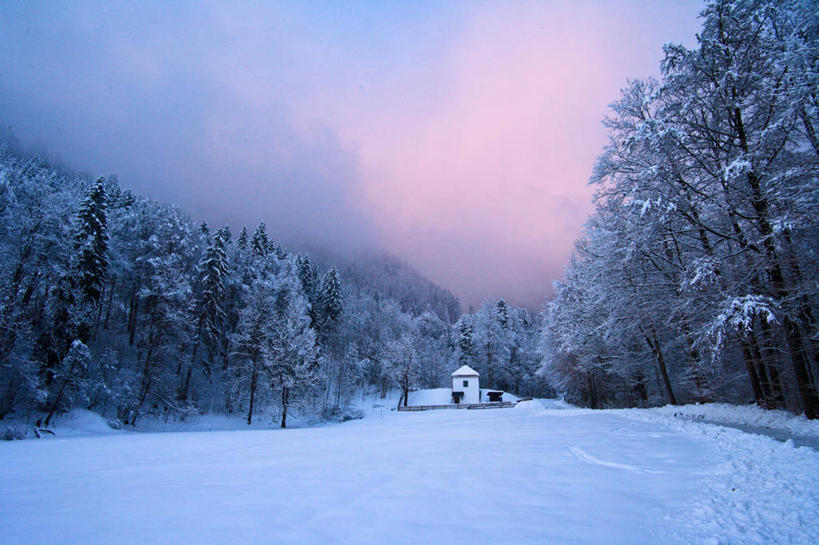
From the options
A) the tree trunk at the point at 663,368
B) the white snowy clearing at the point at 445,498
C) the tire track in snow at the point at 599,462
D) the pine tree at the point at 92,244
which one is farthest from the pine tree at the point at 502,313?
the white snowy clearing at the point at 445,498

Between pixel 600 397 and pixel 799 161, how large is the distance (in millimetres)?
33330

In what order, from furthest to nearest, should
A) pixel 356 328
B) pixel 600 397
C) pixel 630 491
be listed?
pixel 356 328, pixel 600 397, pixel 630 491

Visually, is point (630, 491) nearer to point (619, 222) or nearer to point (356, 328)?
point (619, 222)

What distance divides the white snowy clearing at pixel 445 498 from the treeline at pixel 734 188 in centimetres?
465

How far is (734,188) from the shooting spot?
35.2 feet

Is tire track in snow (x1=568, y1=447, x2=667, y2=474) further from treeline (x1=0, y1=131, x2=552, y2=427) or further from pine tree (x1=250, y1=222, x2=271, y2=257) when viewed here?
pine tree (x1=250, y1=222, x2=271, y2=257)

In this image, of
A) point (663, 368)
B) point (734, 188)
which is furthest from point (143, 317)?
point (734, 188)

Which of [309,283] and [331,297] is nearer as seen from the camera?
[331,297]

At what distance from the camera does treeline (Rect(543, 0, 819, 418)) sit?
953 cm

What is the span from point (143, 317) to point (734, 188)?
44.8 meters

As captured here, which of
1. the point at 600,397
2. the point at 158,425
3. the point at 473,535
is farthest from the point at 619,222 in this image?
the point at 158,425

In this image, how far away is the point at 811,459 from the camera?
20.0 ft

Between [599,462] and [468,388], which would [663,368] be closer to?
[599,462]

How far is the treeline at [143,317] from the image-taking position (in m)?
22.5
